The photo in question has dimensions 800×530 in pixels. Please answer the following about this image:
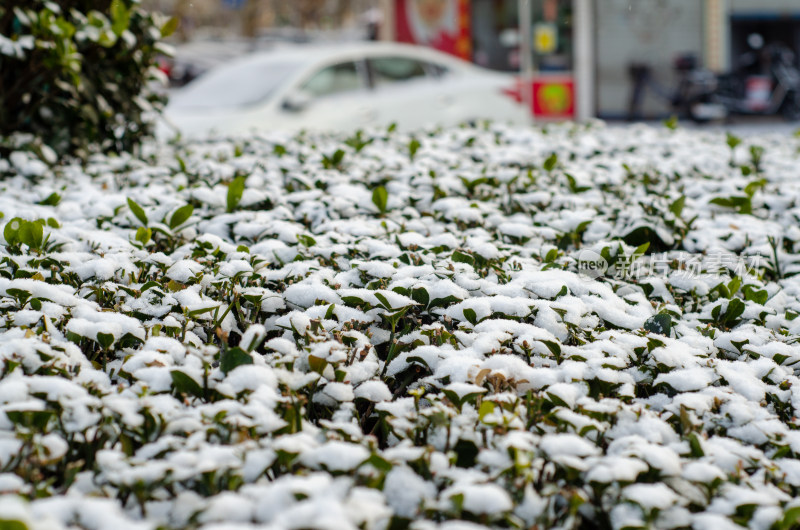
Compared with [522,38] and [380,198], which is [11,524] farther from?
[522,38]

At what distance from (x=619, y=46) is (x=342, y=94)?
8.25 meters

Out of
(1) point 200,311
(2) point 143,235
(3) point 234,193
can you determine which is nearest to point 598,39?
(3) point 234,193

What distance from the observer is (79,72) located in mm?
3945

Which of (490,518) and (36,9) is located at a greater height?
(36,9)

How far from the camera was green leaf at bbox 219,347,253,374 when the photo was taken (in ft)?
5.97

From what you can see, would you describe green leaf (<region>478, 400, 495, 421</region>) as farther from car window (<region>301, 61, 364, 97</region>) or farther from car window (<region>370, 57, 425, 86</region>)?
car window (<region>370, 57, 425, 86</region>)

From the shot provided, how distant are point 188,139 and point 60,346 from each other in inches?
137

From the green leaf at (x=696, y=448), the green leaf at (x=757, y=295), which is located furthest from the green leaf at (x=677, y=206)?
the green leaf at (x=696, y=448)

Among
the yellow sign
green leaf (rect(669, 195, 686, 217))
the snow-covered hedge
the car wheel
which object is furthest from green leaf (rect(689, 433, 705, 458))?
the car wheel

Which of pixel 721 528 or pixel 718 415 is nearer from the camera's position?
pixel 721 528

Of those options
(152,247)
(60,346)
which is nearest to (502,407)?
(60,346)

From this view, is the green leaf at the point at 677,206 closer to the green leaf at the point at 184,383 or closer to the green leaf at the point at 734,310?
the green leaf at the point at 734,310

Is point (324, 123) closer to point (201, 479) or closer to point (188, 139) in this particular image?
point (188, 139)

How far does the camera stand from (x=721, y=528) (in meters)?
1.37
